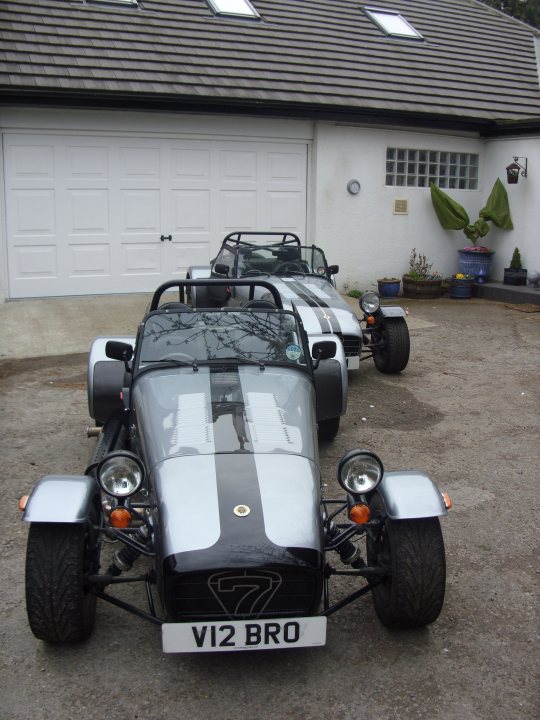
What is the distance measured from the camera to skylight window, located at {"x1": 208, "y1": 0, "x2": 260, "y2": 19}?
14.3 m

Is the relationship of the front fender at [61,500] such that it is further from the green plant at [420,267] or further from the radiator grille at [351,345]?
the green plant at [420,267]

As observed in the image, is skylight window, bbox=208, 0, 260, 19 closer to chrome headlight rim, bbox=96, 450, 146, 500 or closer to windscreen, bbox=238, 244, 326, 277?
windscreen, bbox=238, 244, 326, 277

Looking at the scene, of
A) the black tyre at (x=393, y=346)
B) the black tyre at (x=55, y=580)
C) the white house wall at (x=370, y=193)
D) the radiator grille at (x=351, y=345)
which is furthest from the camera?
the white house wall at (x=370, y=193)

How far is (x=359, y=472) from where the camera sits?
12.6 ft

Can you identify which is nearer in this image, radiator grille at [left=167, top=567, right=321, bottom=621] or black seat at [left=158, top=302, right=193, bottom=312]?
radiator grille at [left=167, top=567, right=321, bottom=621]

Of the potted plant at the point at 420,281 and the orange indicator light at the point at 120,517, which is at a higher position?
the potted plant at the point at 420,281

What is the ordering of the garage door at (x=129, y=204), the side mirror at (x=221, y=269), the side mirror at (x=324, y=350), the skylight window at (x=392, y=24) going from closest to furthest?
1. the side mirror at (x=324, y=350)
2. the side mirror at (x=221, y=269)
3. the garage door at (x=129, y=204)
4. the skylight window at (x=392, y=24)

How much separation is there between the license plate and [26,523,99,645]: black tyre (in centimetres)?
48

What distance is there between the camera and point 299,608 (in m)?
3.57

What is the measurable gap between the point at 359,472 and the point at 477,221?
11650 mm

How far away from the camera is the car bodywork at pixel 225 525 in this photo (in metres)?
3.47

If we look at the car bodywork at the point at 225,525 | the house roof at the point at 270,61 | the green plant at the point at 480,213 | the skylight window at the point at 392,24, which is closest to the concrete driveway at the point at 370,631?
the car bodywork at the point at 225,525

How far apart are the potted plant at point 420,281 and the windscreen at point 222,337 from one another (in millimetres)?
9240

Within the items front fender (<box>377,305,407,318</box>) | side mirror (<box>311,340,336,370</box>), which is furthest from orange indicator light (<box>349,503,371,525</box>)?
front fender (<box>377,305,407,318</box>)
